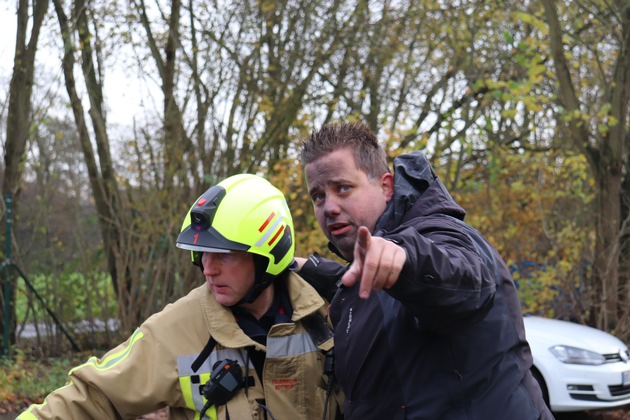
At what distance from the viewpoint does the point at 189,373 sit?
2.80 metres

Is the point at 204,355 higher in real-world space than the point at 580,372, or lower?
higher

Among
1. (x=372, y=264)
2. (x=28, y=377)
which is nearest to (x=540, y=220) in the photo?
(x=28, y=377)

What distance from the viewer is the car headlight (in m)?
7.49

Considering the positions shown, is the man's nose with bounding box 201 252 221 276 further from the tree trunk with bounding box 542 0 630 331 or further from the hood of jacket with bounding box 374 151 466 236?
the tree trunk with bounding box 542 0 630 331

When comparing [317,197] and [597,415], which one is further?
[597,415]

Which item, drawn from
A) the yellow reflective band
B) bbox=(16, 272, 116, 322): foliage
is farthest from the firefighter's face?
bbox=(16, 272, 116, 322): foliage

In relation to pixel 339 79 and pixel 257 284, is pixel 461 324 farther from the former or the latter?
pixel 339 79

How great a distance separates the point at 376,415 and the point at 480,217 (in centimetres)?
980

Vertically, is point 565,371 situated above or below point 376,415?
below

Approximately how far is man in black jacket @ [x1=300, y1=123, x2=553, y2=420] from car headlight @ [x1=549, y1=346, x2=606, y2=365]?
5441 millimetres

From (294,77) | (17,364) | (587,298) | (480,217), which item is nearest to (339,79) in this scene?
(294,77)

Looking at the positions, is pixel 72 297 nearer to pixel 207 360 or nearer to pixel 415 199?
pixel 207 360

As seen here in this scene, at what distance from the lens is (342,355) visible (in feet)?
8.14

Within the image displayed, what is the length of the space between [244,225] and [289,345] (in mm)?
472
